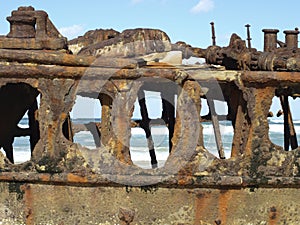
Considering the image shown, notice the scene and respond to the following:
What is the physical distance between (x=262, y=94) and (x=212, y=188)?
90 centimetres

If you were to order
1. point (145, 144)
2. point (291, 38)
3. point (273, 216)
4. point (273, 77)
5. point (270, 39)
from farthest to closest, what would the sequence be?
point (145, 144) < point (291, 38) < point (270, 39) < point (273, 216) < point (273, 77)

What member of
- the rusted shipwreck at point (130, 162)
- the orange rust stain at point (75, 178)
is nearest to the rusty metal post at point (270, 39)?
the rusted shipwreck at point (130, 162)

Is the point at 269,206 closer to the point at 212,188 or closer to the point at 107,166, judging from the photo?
the point at 212,188

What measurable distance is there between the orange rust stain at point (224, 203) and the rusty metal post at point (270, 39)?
238 cm

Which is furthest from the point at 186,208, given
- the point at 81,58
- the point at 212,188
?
the point at 81,58

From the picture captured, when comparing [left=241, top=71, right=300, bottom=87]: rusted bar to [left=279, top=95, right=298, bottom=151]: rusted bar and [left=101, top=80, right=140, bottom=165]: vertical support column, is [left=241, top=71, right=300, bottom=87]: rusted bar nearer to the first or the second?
[left=101, top=80, right=140, bottom=165]: vertical support column

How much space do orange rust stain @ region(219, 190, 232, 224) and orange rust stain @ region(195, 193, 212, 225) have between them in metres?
0.10

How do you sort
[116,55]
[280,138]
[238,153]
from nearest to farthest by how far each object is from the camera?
[238,153] → [116,55] → [280,138]

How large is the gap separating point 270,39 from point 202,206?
2689mm

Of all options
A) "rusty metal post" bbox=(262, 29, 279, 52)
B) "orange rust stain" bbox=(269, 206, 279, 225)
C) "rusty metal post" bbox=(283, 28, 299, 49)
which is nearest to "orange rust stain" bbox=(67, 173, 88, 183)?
"orange rust stain" bbox=(269, 206, 279, 225)

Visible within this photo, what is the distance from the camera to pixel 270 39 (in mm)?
7023

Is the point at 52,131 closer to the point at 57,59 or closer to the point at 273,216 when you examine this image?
the point at 57,59

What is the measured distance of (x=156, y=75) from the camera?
16.4 feet

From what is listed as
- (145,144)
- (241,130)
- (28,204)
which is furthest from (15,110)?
(145,144)
